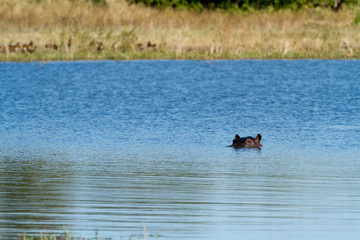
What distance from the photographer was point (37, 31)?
1380 inches

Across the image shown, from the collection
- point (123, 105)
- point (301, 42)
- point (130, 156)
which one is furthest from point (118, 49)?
point (130, 156)

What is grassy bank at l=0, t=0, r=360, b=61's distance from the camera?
110 ft

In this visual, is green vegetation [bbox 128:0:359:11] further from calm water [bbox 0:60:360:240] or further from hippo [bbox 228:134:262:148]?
hippo [bbox 228:134:262:148]

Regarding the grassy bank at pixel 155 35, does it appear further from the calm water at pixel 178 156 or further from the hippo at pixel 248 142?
the hippo at pixel 248 142

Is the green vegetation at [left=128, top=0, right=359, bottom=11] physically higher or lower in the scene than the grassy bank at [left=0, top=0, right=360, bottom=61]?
higher

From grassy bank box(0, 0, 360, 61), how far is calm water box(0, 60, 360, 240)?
498 cm

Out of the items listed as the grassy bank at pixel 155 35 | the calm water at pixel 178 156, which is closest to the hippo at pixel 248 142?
the calm water at pixel 178 156

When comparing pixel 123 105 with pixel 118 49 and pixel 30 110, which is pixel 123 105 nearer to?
pixel 30 110

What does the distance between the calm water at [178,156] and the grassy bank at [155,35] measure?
498cm

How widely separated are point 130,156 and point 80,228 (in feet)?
17.6

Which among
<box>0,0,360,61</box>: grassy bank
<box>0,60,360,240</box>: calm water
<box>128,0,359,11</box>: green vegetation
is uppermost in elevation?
<box>128,0,359,11</box>: green vegetation

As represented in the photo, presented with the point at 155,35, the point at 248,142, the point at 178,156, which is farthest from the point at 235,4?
the point at 178,156

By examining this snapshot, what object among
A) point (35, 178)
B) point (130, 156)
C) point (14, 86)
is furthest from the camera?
point (14, 86)

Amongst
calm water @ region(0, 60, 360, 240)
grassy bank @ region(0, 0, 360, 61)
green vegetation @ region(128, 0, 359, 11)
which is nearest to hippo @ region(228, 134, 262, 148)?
calm water @ region(0, 60, 360, 240)
